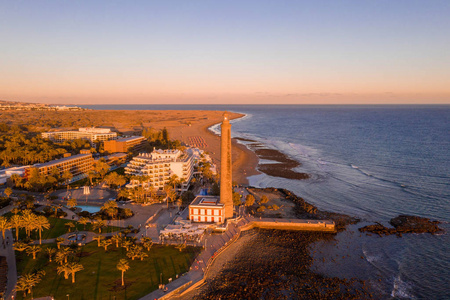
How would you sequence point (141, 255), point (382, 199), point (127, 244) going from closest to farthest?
point (141, 255) < point (127, 244) < point (382, 199)

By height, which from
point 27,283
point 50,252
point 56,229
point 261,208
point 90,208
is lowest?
point 261,208

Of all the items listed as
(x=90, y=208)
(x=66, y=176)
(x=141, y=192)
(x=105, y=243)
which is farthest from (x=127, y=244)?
(x=66, y=176)

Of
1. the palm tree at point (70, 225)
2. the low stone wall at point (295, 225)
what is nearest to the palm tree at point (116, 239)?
the palm tree at point (70, 225)

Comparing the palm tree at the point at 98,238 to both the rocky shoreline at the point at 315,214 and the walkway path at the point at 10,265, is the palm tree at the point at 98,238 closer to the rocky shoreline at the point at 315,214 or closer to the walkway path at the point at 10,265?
the walkway path at the point at 10,265

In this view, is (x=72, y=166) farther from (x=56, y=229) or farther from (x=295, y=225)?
(x=295, y=225)

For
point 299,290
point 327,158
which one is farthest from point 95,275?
point 327,158

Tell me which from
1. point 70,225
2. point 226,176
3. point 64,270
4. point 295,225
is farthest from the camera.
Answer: point 226,176
